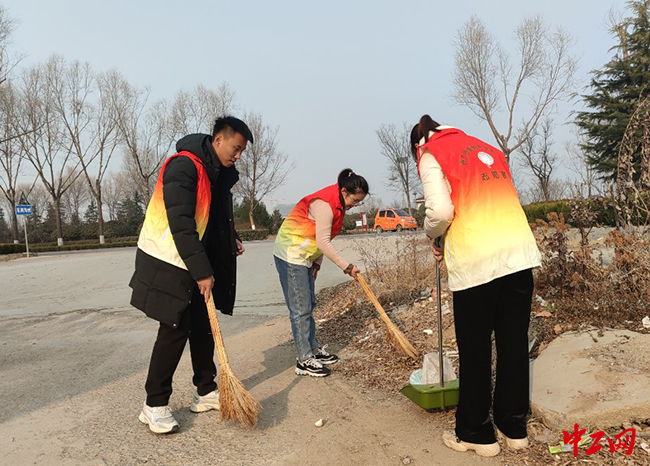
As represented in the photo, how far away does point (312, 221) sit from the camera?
4250mm

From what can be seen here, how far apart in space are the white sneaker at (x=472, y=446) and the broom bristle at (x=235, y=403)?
3.99 feet

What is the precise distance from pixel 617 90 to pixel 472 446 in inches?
1066

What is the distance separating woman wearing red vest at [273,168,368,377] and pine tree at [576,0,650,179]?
22.7 metres

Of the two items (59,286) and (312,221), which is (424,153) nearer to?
(312,221)

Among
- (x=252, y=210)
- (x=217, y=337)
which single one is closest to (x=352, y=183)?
(x=217, y=337)

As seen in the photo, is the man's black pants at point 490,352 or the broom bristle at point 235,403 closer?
the man's black pants at point 490,352

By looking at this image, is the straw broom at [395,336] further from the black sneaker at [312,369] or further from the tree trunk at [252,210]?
the tree trunk at [252,210]

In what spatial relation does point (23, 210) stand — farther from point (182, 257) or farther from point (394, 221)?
point (182, 257)

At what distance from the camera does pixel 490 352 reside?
2.62 meters

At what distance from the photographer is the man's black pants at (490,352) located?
2547 millimetres

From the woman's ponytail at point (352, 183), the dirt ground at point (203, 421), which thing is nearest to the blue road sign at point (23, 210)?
the dirt ground at point (203, 421)

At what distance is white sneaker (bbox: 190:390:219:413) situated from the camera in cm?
346

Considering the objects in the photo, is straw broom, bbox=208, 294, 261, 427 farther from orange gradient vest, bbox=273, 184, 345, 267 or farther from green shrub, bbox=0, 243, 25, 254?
green shrub, bbox=0, 243, 25, 254

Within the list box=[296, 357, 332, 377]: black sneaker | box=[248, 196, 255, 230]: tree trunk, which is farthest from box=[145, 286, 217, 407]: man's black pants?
box=[248, 196, 255, 230]: tree trunk
